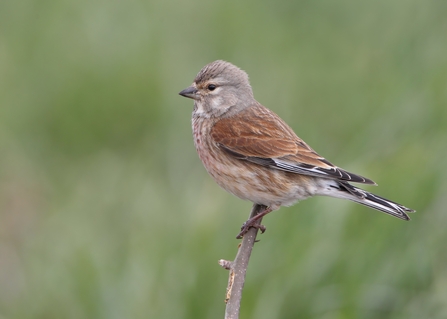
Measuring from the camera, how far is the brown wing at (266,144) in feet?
13.9

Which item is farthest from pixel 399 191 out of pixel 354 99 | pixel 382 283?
pixel 354 99

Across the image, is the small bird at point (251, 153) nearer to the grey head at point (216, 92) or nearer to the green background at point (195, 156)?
the grey head at point (216, 92)

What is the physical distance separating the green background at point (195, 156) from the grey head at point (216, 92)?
727mm

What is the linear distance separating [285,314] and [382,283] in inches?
23.5

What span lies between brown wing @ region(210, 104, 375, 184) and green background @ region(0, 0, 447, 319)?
2.02ft

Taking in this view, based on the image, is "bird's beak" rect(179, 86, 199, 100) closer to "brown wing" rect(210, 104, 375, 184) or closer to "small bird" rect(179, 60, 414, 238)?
"small bird" rect(179, 60, 414, 238)

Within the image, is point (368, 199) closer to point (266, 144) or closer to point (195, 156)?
point (266, 144)

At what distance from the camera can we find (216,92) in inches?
181

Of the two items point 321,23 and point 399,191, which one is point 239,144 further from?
point 321,23

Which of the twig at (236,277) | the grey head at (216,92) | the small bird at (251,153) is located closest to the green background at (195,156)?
the small bird at (251,153)

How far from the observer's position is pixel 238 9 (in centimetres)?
799

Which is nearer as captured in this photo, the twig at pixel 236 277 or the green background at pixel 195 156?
the twig at pixel 236 277

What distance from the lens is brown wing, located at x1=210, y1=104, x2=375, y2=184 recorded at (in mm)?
4234

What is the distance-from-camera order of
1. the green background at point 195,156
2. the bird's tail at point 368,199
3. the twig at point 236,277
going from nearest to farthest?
the twig at point 236,277
the bird's tail at point 368,199
the green background at point 195,156
